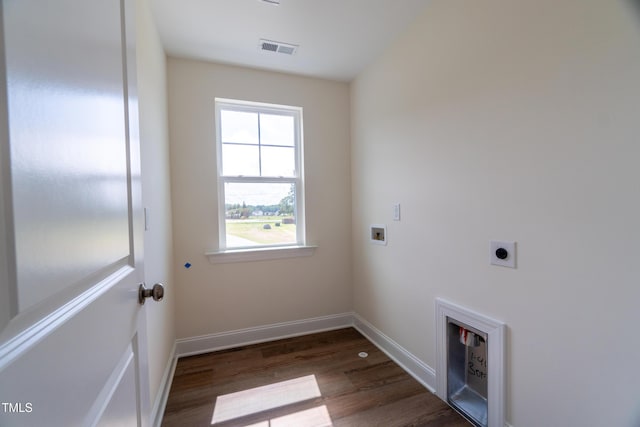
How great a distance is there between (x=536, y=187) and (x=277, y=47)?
1.99 meters

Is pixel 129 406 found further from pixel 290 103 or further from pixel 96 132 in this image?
pixel 290 103

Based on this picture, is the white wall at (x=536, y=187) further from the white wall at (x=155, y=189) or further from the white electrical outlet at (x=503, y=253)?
the white wall at (x=155, y=189)

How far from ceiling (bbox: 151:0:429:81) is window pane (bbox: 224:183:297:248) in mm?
1111

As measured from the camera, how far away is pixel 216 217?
2244mm

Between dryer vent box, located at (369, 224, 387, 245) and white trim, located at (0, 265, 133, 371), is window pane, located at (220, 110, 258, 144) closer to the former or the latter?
dryer vent box, located at (369, 224, 387, 245)

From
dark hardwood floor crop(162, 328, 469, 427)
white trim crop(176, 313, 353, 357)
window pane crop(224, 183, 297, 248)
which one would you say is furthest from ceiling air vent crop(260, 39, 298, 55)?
dark hardwood floor crop(162, 328, 469, 427)

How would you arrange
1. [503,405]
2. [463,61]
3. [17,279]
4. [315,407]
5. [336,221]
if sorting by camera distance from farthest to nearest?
1. [336,221]
2. [315,407]
3. [463,61]
4. [503,405]
5. [17,279]

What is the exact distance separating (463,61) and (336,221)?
5.43ft

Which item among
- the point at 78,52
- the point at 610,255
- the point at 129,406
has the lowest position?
the point at 129,406

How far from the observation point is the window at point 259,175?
2328 millimetres

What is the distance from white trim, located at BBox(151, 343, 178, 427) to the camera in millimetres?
1420

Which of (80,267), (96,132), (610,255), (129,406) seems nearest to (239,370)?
(129,406)

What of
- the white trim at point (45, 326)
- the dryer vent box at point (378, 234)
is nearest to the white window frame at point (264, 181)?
the dryer vent box at point (378, 234)

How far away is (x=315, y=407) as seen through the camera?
1.59 metres
